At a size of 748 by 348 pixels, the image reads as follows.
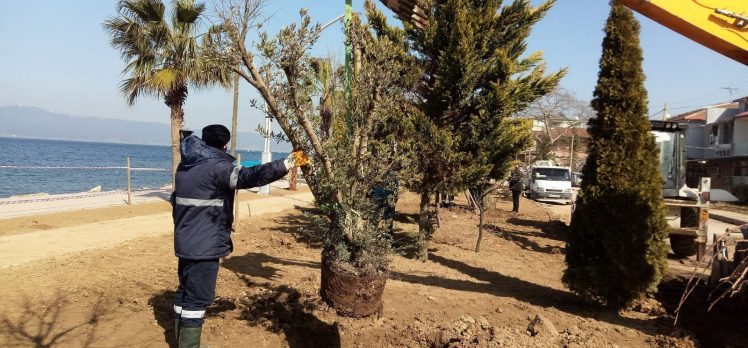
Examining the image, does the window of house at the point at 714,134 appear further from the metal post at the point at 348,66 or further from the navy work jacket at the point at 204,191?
the navy work jacket at the point at 204,191

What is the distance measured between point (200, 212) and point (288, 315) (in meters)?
1.63

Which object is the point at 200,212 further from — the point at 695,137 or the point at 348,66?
the point at 695,137

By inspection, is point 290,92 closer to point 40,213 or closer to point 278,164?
point 278,164

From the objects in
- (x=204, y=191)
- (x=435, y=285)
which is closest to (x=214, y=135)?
(x=204, y=191)

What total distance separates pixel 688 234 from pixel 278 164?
882cm

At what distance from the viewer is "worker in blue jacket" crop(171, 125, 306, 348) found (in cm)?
363

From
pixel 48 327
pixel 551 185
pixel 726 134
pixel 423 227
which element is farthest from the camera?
pixel 726 134

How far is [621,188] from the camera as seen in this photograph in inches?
209

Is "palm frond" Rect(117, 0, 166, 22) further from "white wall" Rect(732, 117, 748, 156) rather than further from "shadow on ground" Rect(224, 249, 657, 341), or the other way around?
"white wall" Rect(732, 117, 748, 156)

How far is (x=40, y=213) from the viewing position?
11539 mm

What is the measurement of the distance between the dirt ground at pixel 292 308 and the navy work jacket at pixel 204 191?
1.01m

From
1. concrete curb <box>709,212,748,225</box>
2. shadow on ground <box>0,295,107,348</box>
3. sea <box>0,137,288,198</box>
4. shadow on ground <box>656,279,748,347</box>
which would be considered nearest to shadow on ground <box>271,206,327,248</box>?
sea <box>0,137,288,198</box>

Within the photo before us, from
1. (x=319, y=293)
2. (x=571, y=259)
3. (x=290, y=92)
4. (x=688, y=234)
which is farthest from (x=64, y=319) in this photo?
(x=688, y=234)

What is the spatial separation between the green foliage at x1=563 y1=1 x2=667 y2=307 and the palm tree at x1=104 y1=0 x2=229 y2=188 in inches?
398
